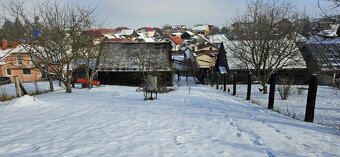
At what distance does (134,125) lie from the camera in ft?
12.8

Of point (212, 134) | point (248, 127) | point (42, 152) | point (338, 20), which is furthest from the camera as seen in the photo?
point (338, 20)

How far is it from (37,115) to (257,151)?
536cm

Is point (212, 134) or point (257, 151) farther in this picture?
point (212, 134)

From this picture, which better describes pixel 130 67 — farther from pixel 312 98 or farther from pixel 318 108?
pixel 312 98

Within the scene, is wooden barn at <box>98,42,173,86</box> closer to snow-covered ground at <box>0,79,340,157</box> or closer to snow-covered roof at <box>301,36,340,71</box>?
snow-covered ground at <box>0,79,340,157</box>

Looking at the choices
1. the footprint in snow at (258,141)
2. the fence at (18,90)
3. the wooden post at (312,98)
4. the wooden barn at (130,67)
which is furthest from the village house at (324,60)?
the fence at (18,90)

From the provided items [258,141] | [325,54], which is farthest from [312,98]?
[325,54]

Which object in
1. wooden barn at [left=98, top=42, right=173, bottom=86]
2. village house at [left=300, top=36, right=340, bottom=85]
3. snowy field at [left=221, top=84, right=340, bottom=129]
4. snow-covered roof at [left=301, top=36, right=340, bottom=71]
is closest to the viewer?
snowy field at [left=221, top=84, right=340, bottom=129]

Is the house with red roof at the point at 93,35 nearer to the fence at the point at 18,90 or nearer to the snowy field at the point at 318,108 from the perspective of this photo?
the fence at the point at 18,90

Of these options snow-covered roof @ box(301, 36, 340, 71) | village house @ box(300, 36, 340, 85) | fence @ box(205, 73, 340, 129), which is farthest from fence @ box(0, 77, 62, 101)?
snow-covered roof @ box(301, 36, 340, 71)

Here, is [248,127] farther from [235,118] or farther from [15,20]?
[15,20]

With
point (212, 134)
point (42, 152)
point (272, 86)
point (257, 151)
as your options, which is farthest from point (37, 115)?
point (272, 86)

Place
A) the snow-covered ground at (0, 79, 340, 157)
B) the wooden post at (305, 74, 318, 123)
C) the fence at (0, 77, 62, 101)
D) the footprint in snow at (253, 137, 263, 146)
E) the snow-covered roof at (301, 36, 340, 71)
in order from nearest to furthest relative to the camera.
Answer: the snow-covered ground at (0, 79, 340, 157) < the footprint in snow at (253, 137, 263, 146) < the wooden post at (305, 74, 318, 123) < the fence at (0, 77, 62, 101) < the snow-covered roof at (301, 36, 340, 71)

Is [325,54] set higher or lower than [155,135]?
higher
